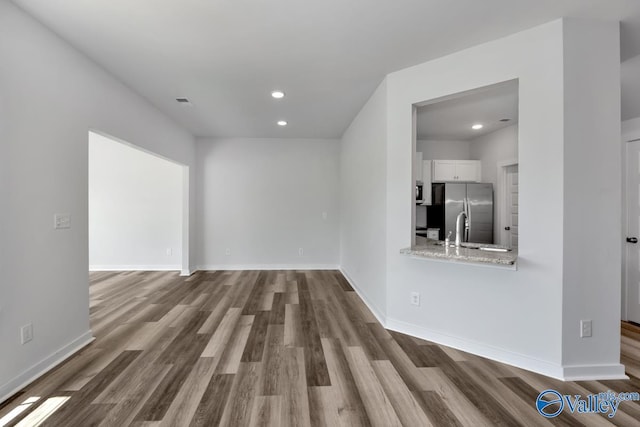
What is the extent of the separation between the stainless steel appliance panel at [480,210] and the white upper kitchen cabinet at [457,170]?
1.22 ft

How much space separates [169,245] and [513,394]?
18.9 ft

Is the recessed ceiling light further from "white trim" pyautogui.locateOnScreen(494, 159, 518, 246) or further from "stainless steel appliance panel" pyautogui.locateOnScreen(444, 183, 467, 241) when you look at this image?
"white trim" pyautogui.locateOnScreen(494, 159, 518, 246)

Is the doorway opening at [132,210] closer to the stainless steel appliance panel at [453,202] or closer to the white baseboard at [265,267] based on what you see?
the white baseboard at [265,267]

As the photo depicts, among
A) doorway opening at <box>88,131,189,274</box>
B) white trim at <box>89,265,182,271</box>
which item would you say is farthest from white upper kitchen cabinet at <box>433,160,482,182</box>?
white trim at <box>89,265,182,271</box>

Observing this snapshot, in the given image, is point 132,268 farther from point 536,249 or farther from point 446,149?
point 446,149

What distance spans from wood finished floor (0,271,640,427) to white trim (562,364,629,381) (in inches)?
2.1

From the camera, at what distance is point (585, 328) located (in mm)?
2113

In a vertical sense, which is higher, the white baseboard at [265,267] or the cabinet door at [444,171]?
the cabinet door at [444,171]

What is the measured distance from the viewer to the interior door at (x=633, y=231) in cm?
327

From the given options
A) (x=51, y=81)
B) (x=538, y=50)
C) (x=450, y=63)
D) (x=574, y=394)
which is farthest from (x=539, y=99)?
(x=51, y=81)

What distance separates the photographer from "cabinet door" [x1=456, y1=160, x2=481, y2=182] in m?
4.84

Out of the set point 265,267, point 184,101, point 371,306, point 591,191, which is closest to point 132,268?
point 265,267

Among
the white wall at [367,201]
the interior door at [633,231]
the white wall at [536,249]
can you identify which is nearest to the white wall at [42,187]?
the white wall at [367,201]

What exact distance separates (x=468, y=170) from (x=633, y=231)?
7.02ft
